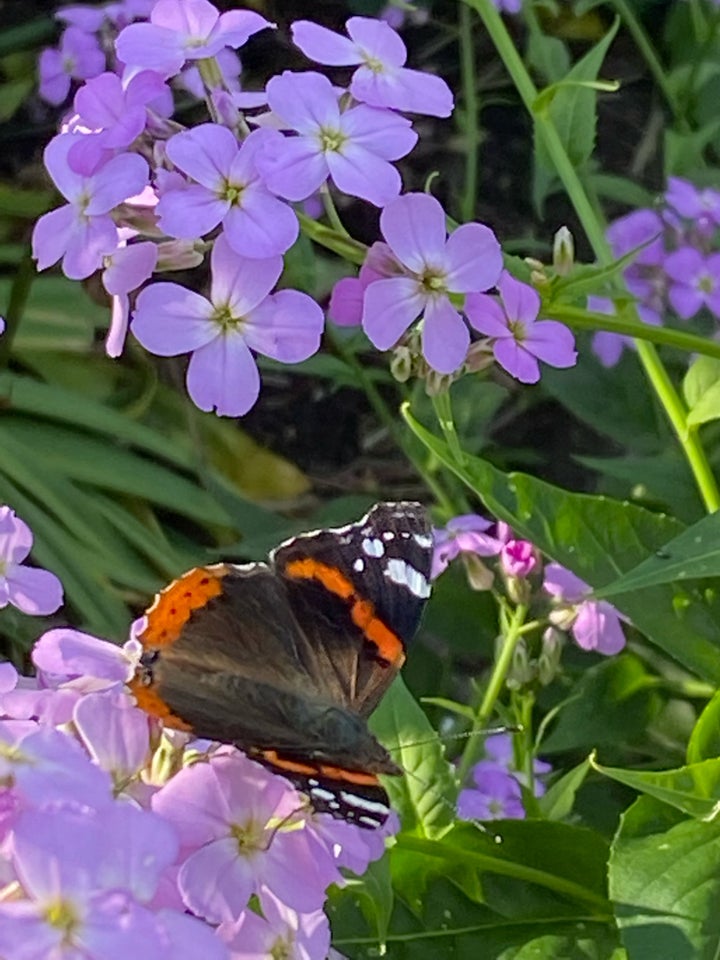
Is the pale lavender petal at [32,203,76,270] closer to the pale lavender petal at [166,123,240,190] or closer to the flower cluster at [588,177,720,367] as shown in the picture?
the pale lavender petal at [166,123,240,190]

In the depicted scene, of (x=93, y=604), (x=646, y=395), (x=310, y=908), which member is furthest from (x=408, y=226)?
(x=93, y=604)

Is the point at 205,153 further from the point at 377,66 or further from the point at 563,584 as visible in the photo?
the point at 563,584

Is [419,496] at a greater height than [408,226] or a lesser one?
lesser

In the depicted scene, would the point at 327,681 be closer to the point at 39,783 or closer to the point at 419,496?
the point at 39,783

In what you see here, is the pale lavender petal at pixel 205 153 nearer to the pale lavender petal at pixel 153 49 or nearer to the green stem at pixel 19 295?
the pale lavender petal at pixel 153 49

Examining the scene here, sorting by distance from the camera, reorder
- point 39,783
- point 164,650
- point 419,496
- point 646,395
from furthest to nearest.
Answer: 1. point 419,496
2. point 646,395
3. point 164,650
4. point 39,783

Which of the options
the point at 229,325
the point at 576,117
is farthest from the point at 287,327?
the point at 576,117

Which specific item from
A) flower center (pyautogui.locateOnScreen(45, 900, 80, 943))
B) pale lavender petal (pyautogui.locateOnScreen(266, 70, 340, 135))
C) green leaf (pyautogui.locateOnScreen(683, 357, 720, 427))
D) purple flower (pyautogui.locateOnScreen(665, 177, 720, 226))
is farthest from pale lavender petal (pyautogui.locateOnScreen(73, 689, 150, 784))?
purple flower (pyautogui.locateOnScreen(665, 177, 720, 226))

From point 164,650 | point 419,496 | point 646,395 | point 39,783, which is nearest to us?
point 39,783
